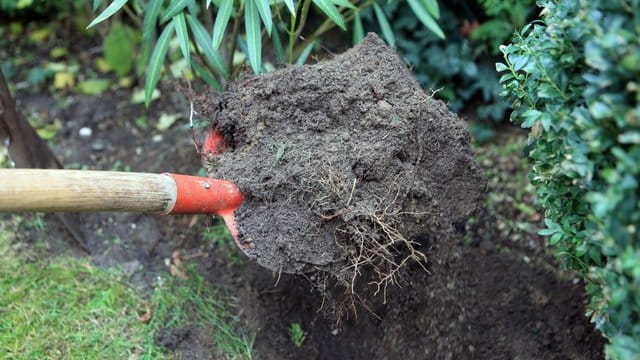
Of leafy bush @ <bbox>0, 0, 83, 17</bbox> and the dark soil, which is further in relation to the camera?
leafy bush @ <bbox>0, 0, 83, 17</bbox>

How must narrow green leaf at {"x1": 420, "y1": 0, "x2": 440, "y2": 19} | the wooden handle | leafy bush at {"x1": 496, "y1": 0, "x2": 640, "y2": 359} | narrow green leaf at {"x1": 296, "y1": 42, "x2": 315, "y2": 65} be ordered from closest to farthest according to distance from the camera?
leafy bush at {"x1": 496, "y1": 0, "x2": 640, "y2": 359} → the wooden handle → narrow green leaf at {"x1": 296, "y1": 42, "x2": 315, "y2": 65} → narrow green leaf at {"x1": 420, "y1": 0, "x2": 440, "y2": 19}

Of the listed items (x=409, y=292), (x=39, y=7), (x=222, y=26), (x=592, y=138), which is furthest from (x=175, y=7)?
(x=39, y=7)

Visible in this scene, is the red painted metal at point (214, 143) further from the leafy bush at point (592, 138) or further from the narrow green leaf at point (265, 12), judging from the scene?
the leafy bush at point (592, 138)

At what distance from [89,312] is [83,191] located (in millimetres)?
883

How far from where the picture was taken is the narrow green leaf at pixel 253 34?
8.43 ft

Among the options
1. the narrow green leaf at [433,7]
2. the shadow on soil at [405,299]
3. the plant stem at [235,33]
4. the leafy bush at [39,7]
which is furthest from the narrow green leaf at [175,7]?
the leafy bush at [39,7]

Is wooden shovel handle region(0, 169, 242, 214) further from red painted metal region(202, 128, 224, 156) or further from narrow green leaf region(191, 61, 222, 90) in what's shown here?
narrow green leaf region(191, 61, 222, 90)

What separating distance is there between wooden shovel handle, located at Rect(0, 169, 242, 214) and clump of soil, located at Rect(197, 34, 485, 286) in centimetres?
12

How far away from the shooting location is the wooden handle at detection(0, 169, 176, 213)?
1.84 meters

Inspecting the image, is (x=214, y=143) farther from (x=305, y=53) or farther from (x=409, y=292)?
(x=409, y=292)

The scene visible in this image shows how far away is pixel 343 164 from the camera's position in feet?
7.39

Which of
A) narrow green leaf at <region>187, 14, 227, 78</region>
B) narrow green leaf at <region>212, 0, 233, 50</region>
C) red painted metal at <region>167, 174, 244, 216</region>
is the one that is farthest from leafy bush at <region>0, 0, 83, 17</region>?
red painted metal at <region>167, 174, 244, 216</region>

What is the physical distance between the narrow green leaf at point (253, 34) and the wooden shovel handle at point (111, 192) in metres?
0.53

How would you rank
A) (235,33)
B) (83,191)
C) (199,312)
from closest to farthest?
(83,191) → (199,312) → (235,33)
